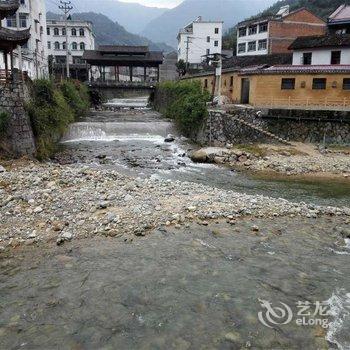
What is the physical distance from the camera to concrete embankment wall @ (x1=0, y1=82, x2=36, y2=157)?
22016 millimetres

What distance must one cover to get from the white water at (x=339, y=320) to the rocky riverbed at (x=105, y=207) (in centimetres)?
513

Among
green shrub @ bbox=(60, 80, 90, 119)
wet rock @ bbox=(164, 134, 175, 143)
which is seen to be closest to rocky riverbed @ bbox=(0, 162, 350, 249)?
wet rock @ bbox=(164, 134, 175, 143)

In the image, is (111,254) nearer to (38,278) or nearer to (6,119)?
(38,278)

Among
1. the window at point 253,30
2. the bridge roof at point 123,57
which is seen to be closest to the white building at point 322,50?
the window at point 253,30

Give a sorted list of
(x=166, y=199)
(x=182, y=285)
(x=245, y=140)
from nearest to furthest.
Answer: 1. (x=182, y=285)
2. (x=166, y=199)
3. (x=245, y=140)

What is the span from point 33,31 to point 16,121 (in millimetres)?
39185

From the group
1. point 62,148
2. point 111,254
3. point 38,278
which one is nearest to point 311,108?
point 62,148

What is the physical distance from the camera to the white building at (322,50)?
36.2 metres

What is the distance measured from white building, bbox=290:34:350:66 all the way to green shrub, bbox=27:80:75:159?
1018 inches

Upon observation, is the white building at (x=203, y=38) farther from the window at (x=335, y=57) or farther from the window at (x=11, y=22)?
the window at (x=335, y=57)

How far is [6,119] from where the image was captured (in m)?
21.9

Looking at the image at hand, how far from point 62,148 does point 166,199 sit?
15952 millimetres

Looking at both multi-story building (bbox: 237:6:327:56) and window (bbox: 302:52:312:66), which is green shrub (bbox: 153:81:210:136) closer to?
window (bbox: 302:52:312:66)

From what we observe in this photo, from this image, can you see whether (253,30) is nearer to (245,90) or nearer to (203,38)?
(203,38)
